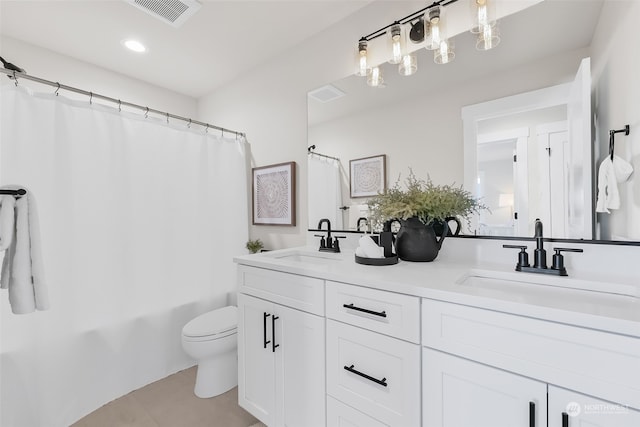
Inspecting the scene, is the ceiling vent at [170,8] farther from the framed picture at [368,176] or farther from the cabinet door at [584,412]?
the cabinet door at [584,412]

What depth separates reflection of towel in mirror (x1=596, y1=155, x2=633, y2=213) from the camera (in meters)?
1.03

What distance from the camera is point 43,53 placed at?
2.07m

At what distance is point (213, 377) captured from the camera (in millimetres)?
1827

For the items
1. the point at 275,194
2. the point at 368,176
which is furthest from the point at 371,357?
the point at 275,194

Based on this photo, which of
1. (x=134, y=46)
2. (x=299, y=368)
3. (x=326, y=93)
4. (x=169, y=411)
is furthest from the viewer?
(x=134, y=46)

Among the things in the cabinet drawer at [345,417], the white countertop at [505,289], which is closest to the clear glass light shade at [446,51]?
the white countertop at [505,289]

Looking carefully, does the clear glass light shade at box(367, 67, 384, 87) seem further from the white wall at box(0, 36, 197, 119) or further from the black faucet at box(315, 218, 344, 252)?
the white wall at box(0, 36, 197, 119)

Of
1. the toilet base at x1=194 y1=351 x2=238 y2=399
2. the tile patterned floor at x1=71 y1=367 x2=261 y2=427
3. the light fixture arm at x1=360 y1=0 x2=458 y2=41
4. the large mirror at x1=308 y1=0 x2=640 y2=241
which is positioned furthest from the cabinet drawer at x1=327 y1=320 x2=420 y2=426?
the light fixture arm at x1=360 y1=0 x2=458 y2=41

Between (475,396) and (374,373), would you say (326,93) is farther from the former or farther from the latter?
(475,396)

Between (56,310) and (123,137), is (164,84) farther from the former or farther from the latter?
(56,310)

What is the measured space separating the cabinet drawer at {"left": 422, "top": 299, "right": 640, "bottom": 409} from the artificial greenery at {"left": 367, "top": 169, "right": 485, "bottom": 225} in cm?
50

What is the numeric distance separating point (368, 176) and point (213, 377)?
63.1 inches

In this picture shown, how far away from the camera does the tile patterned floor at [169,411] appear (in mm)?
1591

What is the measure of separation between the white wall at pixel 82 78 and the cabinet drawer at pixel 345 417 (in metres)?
2.79
